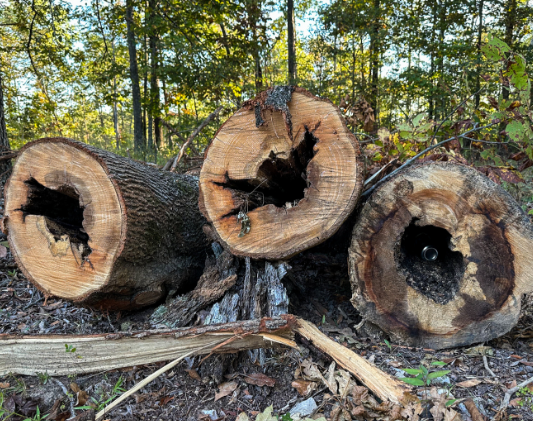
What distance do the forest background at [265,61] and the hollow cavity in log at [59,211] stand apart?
2.12 metres

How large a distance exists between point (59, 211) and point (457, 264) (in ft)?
9.36

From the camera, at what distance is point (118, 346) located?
1939 mm

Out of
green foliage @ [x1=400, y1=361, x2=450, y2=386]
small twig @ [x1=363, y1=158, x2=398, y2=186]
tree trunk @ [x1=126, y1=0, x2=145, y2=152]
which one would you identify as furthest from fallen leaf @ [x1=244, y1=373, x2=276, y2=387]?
tree trunk @ [x1=126, y1=0, x2=145, y2=152]

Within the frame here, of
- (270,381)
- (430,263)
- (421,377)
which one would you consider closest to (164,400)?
(270,381)

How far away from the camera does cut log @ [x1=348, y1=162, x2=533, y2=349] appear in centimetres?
192

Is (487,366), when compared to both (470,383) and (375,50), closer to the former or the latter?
(470,383)

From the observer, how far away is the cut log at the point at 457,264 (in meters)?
1.92

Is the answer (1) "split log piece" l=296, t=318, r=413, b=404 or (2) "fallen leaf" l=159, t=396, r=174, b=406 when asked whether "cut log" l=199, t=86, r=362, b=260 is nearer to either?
(1) "split log piece" l=296, t=318, r=413, b=404

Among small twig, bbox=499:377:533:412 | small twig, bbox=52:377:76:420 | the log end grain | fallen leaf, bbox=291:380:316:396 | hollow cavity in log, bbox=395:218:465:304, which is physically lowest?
small twig, bbox=52:377:76:420

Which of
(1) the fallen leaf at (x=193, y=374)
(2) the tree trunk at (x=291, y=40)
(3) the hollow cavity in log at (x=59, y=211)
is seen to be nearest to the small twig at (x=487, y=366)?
(1) the fallen leaf at (x=193, y=374)

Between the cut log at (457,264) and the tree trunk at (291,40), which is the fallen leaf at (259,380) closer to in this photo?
the cut log at (457,264)

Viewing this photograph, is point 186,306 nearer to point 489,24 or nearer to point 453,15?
point 453,15

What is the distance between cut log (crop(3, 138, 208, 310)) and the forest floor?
1.06ft

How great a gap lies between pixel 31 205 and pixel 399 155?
2.71 metres
